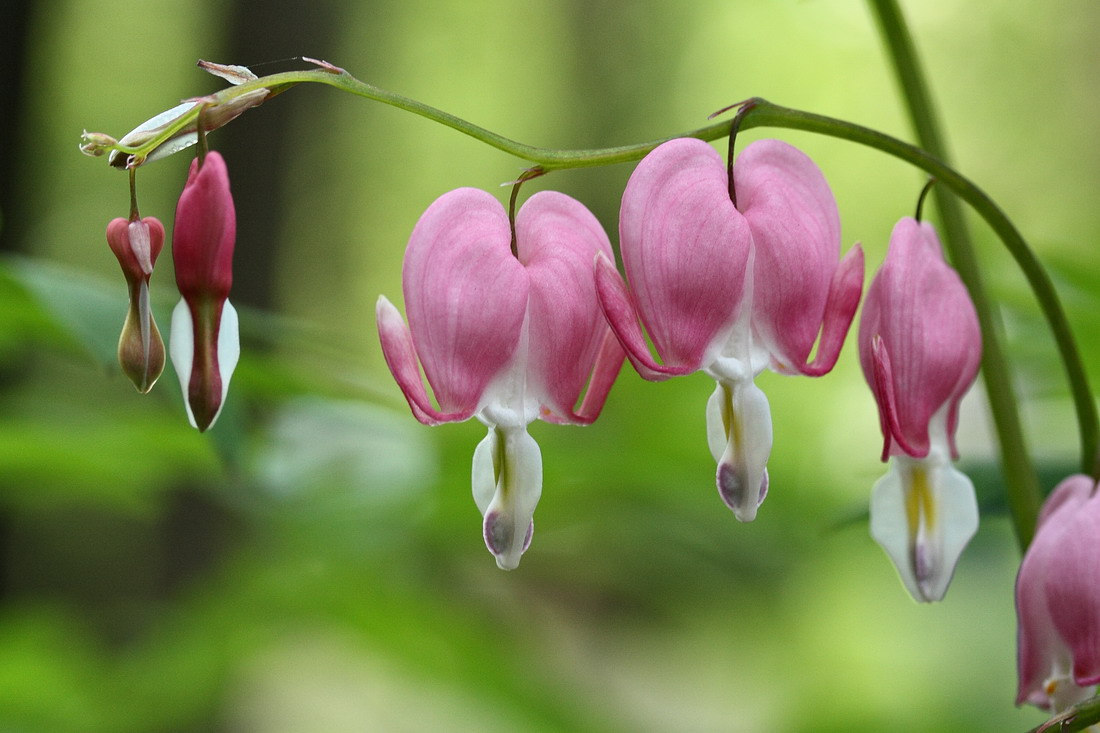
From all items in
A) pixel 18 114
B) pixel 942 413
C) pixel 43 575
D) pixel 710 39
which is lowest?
pixel 43 575

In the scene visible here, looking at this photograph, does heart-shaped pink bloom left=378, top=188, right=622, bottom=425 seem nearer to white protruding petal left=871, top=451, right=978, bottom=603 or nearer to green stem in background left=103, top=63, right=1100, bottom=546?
green stem in background left=103, top=63, right=1100, bottom=546

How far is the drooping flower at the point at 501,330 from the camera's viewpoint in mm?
494

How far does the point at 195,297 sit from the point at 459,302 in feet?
0.39

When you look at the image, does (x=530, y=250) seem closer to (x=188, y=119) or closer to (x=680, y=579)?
(x=188, y=119)

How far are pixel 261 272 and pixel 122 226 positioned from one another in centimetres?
246

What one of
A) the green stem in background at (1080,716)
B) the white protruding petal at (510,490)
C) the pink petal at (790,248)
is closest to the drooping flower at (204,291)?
the white protruding petal at (510,490)

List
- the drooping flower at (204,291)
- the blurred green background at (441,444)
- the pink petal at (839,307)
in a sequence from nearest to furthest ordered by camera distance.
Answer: the drooping flower at (204,291) → the pink petal at (839,307) → the blurred green background at (441,444)

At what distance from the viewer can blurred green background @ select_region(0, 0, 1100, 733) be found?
1.31 metres

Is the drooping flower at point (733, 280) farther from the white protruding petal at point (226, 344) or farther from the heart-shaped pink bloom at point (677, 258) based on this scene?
the white protruding petal at point (226, 344)

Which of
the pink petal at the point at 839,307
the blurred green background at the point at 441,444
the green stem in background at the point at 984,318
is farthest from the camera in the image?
the blurred green background at the point at 441,444

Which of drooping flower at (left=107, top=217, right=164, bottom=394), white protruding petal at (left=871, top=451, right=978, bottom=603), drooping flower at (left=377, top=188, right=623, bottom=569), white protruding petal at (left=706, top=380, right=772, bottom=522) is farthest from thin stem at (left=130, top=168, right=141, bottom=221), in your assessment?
white protruding petal at (left=871, top=451, right=978, bottom=603)

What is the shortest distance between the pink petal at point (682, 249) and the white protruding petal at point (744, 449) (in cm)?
3

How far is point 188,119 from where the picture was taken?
423mm

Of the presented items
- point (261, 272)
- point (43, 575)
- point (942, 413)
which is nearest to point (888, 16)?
point (942, 413)
